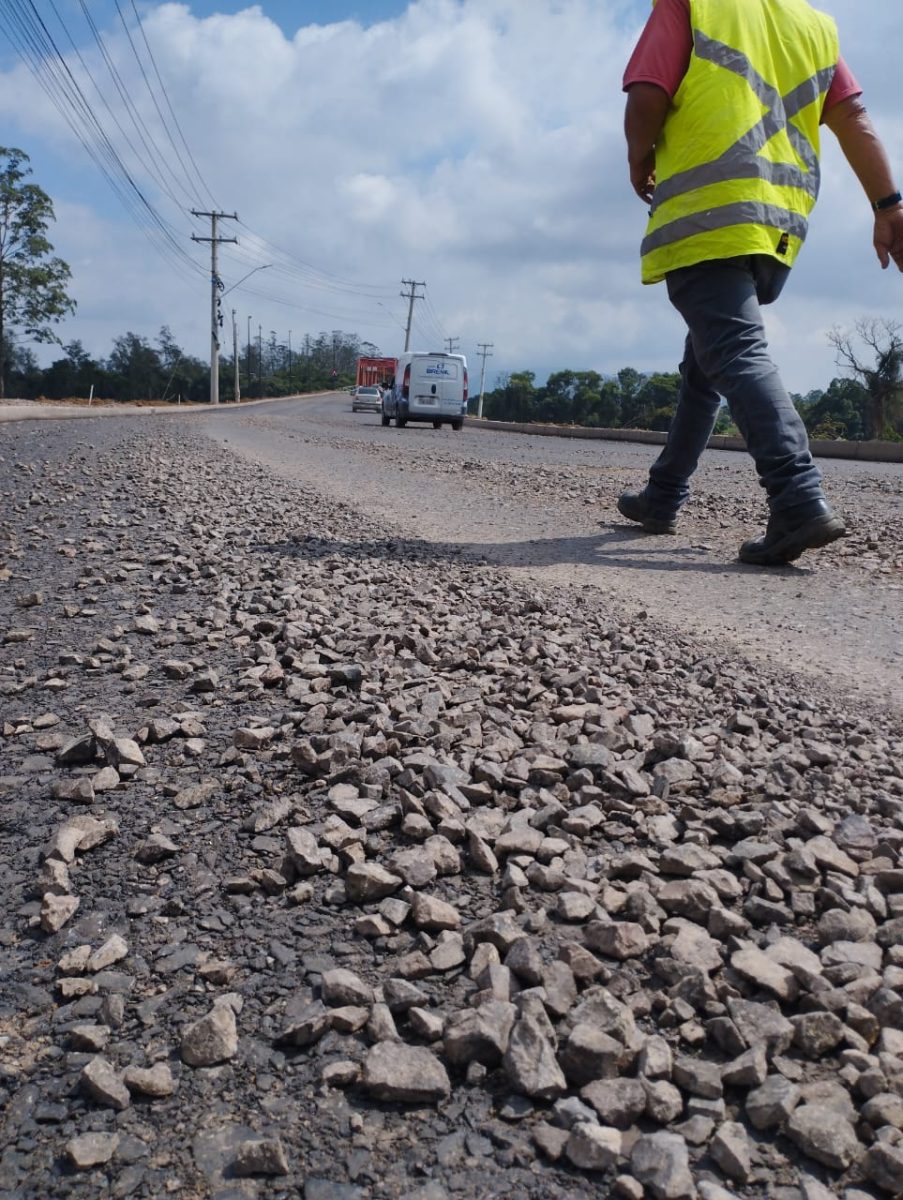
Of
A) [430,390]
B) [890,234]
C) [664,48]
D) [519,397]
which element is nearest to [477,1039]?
[664,48]

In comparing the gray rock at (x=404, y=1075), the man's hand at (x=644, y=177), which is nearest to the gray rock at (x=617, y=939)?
the gray rock at (x=404, y=1075)

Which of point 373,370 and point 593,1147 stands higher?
point 373,370

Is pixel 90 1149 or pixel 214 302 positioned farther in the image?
pixel 214 302

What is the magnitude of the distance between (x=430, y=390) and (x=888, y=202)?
74.8 ft

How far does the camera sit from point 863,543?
13.9ft

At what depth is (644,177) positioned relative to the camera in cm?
389

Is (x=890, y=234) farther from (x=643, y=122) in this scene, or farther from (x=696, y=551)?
(x=696, y=551)

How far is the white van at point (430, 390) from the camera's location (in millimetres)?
25750

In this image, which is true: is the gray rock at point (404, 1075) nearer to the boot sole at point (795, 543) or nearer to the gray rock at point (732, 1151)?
the gray rock at point (732, 1151)

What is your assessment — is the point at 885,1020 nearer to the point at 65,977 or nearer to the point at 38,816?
the point at 65,977

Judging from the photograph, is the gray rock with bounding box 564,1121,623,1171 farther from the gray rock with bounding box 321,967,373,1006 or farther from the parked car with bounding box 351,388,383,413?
the parked car with bounding box 351,388,383,413

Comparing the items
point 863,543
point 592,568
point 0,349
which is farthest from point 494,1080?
point 0,349

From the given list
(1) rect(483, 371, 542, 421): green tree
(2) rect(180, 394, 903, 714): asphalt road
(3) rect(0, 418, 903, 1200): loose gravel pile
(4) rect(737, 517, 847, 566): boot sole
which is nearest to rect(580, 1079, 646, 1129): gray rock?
(3) rect(0, 418, 903, 1200): loose gravel pile

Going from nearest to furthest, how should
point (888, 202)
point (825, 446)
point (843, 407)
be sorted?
1. point (888, 202)
2. point (825, 446)
3. point (843, 407)
